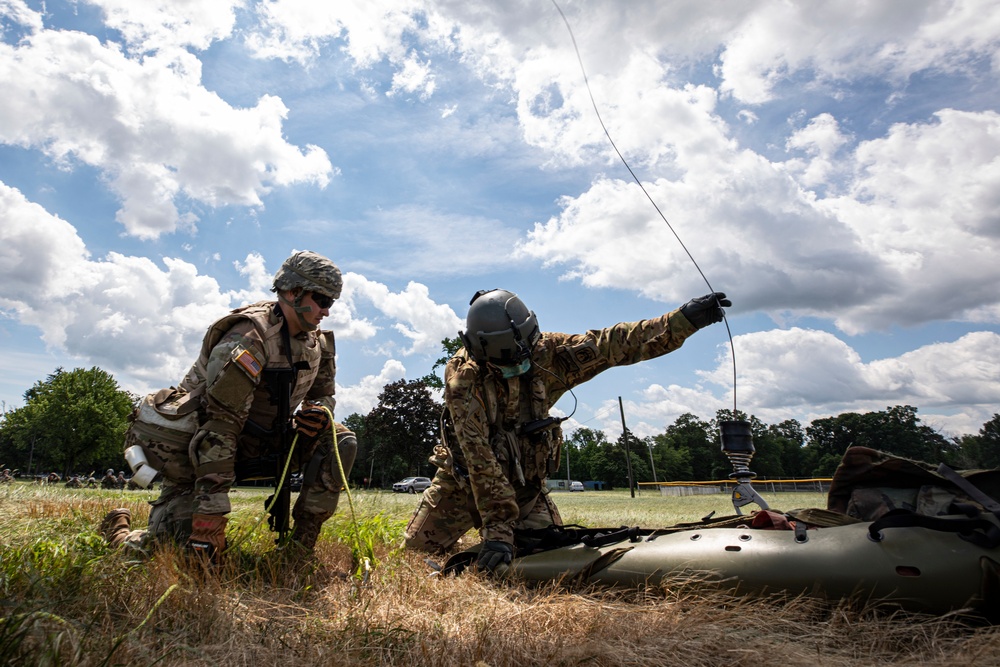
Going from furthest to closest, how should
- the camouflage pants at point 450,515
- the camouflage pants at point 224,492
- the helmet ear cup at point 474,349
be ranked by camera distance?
the camouflage pants at point 450,515
the helmet ear cup at point 474,349
the camouflage pants at point 224,492

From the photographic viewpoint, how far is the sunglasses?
4082mm

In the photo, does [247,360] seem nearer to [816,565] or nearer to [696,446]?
[816,565]

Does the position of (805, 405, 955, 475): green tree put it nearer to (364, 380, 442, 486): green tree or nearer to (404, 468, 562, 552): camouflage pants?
(364, 380, 442, 486): green tree

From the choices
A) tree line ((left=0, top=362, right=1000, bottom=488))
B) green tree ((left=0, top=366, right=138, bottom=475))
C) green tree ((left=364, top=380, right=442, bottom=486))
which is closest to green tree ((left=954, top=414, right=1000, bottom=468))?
tree line ((left=0, top=362, right=1000, bottom=488))

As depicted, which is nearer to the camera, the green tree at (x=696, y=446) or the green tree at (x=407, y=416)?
the green tree at (x=407, y=416)

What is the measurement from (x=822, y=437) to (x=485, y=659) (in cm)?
4404

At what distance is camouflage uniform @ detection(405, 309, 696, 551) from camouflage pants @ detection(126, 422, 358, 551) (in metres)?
0.90

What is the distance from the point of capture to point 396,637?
222 cm

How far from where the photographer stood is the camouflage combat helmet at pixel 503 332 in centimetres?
450

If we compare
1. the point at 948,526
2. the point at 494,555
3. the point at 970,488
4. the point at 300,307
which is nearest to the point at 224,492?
the point at 300,307

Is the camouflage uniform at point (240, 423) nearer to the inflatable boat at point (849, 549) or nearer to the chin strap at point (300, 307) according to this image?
the chin strap at point (300, 307)

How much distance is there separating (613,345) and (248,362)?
2.65m

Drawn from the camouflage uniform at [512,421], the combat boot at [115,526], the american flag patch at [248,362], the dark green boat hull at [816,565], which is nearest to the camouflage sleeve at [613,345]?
the camouflage uniform at [512,421]

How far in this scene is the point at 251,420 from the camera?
4.10 metres
